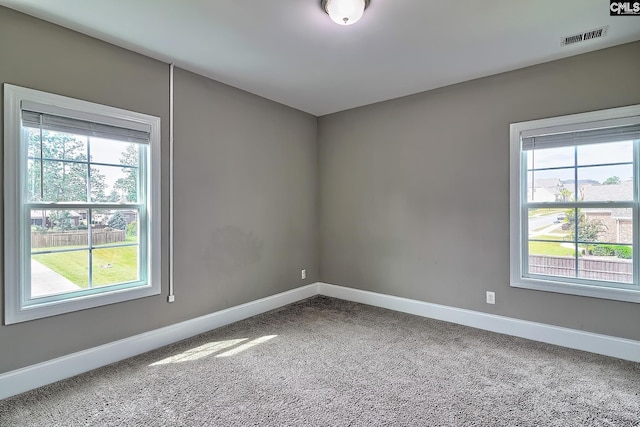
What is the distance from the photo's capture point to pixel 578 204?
2.90 meters

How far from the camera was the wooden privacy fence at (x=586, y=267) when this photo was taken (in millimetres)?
2742

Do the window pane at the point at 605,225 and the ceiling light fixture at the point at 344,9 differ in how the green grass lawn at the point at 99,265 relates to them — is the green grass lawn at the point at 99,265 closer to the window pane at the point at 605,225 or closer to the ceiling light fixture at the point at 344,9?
the ceiling light fixture at the point at 344,9

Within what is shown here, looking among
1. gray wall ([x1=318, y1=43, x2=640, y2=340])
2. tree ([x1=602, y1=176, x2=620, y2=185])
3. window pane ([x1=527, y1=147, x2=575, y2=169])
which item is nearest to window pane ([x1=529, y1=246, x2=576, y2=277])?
gray wall ([x1=318, y1=43, x2=640, y2=340])

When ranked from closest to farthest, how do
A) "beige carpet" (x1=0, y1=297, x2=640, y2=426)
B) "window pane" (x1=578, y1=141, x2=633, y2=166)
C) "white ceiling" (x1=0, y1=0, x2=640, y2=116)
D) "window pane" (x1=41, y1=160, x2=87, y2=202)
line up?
"beige carpet" (x1=0, y1=297, x2=640, y2=426) → "white ceiling" (x1=0, y1=0, x2=640, y2=116) → "window pane" (x1=41, y1=160, x2=87, y2=202) → "window pane" (x1=578, y1=141, x2=633, y2=166)

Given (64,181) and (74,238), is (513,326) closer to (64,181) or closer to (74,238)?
(74,238)

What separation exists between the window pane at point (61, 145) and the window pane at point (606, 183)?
434cm

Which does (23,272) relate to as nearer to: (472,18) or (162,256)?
(162,256)

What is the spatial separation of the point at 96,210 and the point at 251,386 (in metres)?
1.91

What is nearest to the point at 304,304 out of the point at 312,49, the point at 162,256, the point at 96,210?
the point at 162,256

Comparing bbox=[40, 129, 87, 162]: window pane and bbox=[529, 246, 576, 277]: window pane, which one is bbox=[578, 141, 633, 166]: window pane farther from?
bbox=[40, 129, 87, 162]: window pane

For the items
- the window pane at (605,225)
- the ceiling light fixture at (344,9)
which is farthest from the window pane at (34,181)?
the window pane at (605,225)

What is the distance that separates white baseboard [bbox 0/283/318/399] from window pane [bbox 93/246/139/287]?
1.70ft

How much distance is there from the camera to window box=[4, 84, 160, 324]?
2193 millimetres

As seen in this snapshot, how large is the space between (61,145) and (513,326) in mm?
4329
